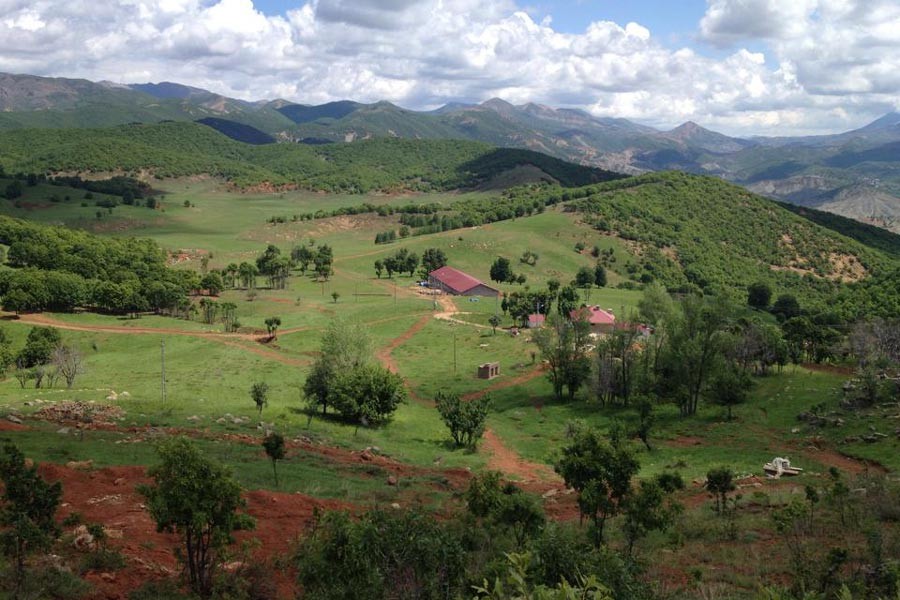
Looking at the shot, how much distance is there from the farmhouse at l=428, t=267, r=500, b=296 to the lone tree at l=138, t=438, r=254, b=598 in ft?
364

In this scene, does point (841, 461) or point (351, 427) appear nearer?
point (841, 461)

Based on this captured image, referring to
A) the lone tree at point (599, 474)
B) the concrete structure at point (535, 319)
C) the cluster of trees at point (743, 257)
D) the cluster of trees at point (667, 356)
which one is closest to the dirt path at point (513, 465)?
the cluster of trees at point (667, 356)

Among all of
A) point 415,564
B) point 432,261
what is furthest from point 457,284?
point 415,564

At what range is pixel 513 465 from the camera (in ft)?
146

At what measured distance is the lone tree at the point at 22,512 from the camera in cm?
1664

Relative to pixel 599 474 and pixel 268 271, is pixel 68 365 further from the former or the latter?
pixel 268 271

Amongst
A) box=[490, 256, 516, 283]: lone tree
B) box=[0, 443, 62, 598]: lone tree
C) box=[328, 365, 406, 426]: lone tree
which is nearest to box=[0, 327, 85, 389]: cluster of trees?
box=[328, 365, 406, 426]: lone tree

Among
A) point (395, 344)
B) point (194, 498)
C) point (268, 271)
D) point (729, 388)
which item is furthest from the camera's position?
point (268, 271)

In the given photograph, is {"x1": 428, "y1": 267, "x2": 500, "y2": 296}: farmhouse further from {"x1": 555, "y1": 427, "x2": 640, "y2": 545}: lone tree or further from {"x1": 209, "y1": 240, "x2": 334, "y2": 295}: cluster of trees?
{"x1": 555, "y1": 427, "x2": 640, "y2": 545}: lone tree

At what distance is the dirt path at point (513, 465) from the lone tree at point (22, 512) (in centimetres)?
2771

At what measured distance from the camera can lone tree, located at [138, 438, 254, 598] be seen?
56.9 ft

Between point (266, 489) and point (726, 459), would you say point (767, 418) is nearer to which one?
point (726, 459)

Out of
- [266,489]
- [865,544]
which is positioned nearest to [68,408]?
[266,489]

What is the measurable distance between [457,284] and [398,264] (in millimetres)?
26203
